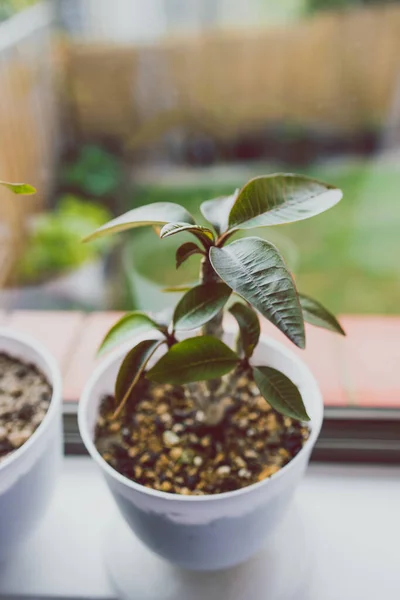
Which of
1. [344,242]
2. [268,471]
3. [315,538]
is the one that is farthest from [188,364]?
[344,242]

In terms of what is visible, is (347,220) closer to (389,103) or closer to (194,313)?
(389,103)

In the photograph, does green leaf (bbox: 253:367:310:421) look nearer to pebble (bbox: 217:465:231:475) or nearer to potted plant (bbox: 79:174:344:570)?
potted plant (bbox: 79:174:344:570)

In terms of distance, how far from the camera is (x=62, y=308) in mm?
1082

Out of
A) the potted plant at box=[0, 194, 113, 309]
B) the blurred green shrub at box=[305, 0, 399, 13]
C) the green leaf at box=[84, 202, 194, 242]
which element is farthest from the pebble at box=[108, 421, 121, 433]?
the blurred green shrub at box=[305, 0, 399, 13]

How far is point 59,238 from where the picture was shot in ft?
3.83

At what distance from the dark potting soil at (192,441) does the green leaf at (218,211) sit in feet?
0.69

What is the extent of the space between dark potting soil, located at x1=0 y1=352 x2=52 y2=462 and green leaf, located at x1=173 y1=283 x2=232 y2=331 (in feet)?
0.72

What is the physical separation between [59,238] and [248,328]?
734 mm

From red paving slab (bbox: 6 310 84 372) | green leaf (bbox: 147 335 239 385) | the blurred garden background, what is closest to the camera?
green leaf (bbox: 147 335 239 385)

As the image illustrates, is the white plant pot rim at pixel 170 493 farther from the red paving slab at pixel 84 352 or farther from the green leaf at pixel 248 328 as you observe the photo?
the red paving slab at pixel 84 352

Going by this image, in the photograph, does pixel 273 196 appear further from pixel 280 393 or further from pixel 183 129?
pixel 183 129

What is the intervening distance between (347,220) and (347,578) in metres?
0.66

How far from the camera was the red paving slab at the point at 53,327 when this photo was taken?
918 millimetres

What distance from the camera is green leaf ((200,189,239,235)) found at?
517mm
